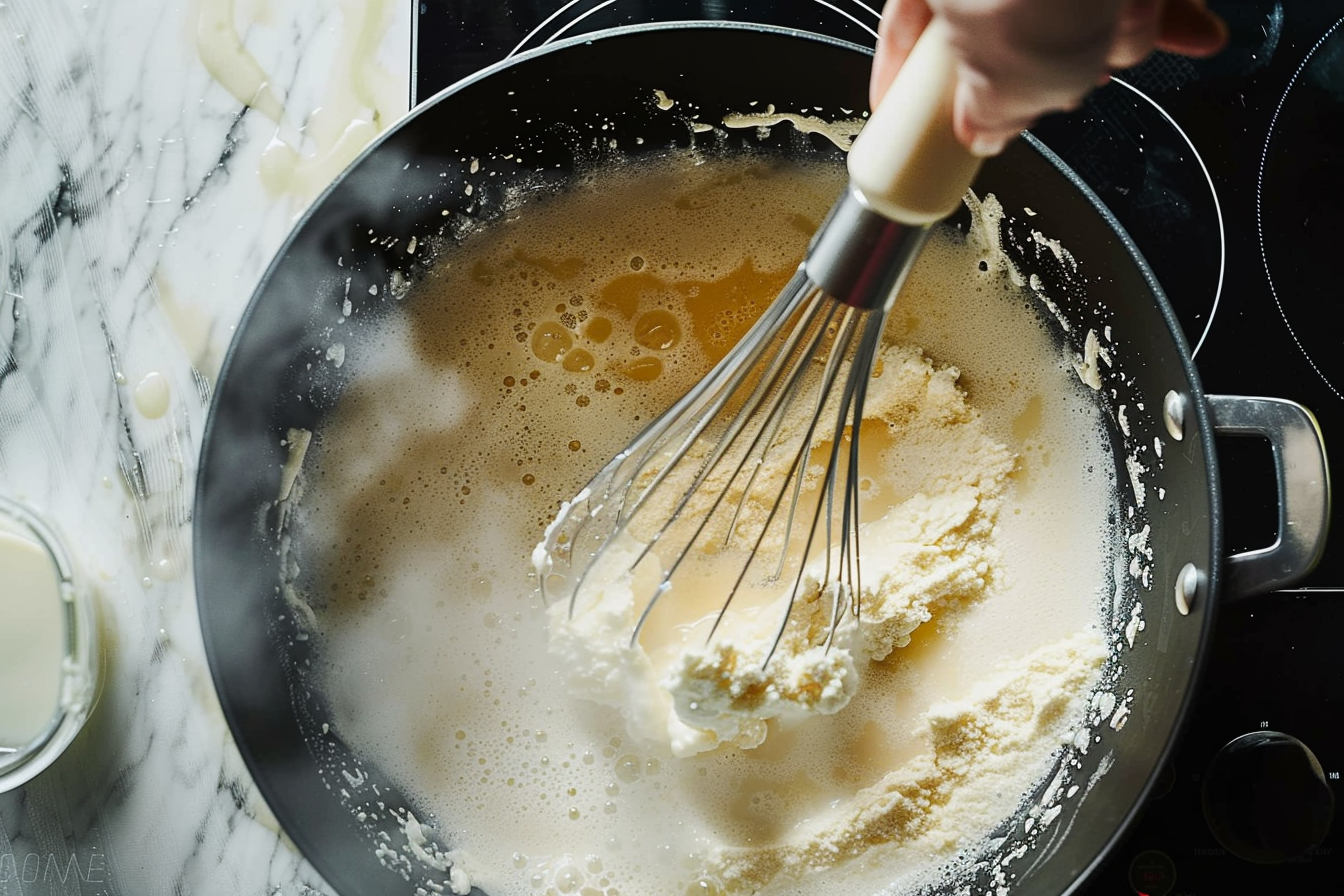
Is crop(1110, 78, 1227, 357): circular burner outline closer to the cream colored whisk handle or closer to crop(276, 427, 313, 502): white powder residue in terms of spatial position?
the cream colored whisk handle

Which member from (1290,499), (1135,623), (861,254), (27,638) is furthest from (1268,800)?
(27,638)

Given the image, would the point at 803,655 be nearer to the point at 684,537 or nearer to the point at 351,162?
the point at 684,537

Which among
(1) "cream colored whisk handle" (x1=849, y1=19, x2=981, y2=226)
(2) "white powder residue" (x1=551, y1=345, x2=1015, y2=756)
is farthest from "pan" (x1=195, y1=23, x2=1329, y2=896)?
(1) "cream colored whisk handle" (x1=849, y1=19, x2=981, y2=226)

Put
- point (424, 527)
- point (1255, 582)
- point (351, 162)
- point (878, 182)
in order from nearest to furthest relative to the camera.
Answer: point (878, 182), point (1255, 582), point (351, 162), point (424, 527)

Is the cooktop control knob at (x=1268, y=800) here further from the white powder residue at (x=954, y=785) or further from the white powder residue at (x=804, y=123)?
the white powder residue at (x=804, y=123)

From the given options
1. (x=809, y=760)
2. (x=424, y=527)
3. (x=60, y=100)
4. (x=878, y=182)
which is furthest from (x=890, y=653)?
(x=60, y=100)

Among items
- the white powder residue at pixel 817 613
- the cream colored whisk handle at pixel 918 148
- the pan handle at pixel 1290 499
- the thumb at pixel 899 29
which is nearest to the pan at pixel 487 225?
the pan handle at pixel 1290 499
